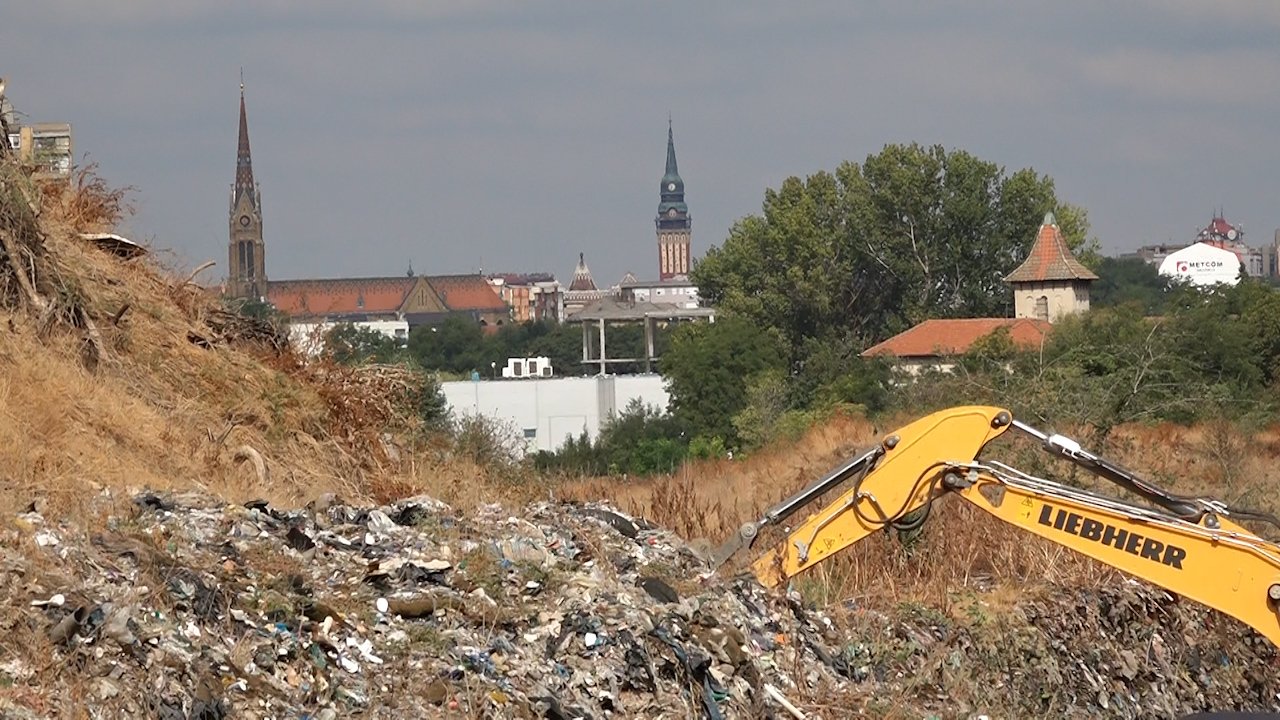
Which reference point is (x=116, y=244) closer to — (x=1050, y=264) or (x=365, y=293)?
(x=1050, y=264)

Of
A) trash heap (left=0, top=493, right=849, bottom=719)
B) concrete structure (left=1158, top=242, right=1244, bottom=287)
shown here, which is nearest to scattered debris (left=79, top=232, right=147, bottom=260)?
trash heap (left=0, top=493, right=849, bottom=719)

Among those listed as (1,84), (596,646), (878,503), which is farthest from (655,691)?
(1,84)

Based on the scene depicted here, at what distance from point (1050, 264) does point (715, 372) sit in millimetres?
27395

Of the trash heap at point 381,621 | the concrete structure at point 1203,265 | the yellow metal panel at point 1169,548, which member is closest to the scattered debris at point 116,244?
the trash heap at point 381,621

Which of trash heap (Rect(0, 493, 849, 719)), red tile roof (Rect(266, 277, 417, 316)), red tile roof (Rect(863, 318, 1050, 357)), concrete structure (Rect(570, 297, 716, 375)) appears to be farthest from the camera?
red tile roof (Rect(266, 277, 417, 316))

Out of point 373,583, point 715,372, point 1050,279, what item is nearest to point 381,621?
point 373,583

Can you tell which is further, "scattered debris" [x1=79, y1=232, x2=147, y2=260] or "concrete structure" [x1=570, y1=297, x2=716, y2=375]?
"concrete structure" [x1=570, y1=297, x2=716, y2=375]

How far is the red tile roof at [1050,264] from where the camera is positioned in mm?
98500

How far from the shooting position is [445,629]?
→ 28.7ft

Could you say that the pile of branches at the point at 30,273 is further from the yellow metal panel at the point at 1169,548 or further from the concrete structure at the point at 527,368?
the concrete structure at the point at 527,368

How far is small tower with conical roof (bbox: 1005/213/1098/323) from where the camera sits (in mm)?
98688

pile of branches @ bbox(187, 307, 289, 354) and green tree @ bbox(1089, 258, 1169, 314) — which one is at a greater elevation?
green tree @ bbox(1089, 258, 1169, 314)

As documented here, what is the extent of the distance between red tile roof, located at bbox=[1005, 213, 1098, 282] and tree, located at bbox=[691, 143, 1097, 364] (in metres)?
5.06

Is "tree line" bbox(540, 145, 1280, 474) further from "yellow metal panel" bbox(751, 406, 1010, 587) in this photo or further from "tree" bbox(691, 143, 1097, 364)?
"yellow metal panel" bbox(751, 406, 1010, 587)
